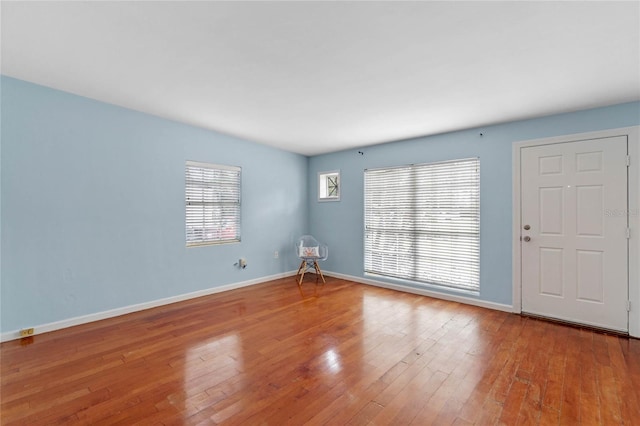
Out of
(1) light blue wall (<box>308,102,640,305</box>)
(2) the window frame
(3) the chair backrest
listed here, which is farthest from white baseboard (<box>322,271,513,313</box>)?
(2) the window frame

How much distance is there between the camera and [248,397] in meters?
1.95

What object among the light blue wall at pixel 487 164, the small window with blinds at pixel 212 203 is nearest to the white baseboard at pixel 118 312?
the small window with blinds at pixel 212 203

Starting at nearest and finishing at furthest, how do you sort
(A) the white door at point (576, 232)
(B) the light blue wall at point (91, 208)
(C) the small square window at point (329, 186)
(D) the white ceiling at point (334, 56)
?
(D) the white ceiling at point (334, 56) < (B) the light blue wall at point (91, 208) < (A) the white door at point (576, 232) < (C) the small square window at point (329, 186)

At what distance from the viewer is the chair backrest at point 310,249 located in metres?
5.20

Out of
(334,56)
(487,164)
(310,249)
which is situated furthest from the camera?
(310,249)

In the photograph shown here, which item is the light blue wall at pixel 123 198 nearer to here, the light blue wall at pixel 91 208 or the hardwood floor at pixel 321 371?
the light blue wall at pixel 91 208

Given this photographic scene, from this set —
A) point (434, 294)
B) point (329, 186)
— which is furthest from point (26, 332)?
point (434, 294)

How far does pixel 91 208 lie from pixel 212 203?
1.54 meters

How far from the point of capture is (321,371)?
227cm

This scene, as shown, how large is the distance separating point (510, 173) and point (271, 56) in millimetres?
3268

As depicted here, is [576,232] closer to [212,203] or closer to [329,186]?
[329,186]

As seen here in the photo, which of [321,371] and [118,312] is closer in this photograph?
[321,371]

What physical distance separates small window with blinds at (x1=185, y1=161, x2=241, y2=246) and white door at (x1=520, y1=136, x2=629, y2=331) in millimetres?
4182

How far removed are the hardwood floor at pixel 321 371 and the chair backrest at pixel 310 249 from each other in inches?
68.0
